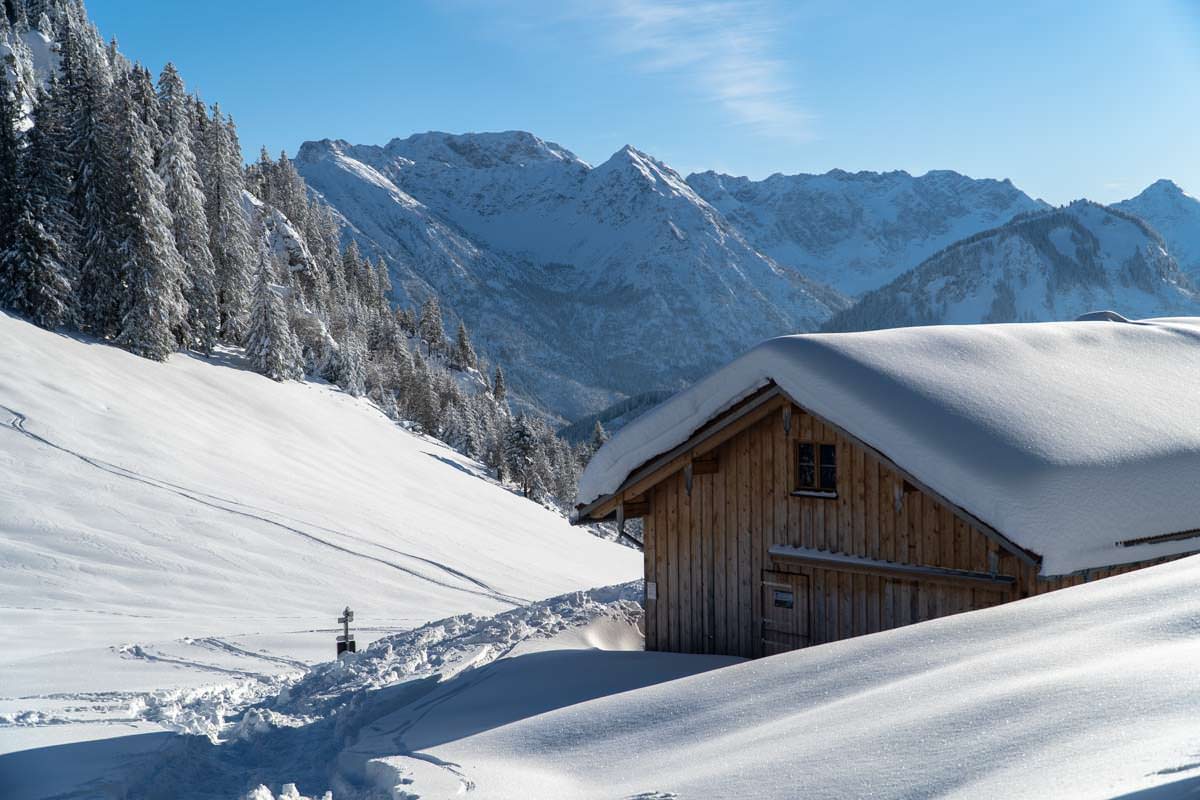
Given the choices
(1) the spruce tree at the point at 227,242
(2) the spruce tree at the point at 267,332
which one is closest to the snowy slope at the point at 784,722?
(2) the spruce tree at the point at 267,332

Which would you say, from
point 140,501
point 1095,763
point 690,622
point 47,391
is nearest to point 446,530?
point 140,501

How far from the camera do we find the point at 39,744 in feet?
29.5

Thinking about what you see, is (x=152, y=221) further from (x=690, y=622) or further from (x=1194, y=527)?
(x=1194, y=527)

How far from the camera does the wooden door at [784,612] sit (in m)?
11.4

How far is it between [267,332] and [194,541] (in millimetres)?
26190

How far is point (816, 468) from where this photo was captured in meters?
11.4

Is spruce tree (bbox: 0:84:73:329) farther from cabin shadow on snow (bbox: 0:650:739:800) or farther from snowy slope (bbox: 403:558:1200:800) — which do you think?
snowy slope (bbox: 403:558:1200:800)

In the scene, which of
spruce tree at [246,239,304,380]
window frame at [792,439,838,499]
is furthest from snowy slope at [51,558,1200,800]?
spruce tree at [246,239,304,380]

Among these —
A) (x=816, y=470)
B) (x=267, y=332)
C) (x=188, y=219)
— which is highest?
(x=188, y=219)

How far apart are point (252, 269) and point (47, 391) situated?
946 inches

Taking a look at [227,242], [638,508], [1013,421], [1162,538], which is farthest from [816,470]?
[227,242]

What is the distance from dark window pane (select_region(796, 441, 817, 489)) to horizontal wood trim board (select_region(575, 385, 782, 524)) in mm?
718

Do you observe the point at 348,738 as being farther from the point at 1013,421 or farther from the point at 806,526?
the point at 1013,421

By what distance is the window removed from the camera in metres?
11.2
